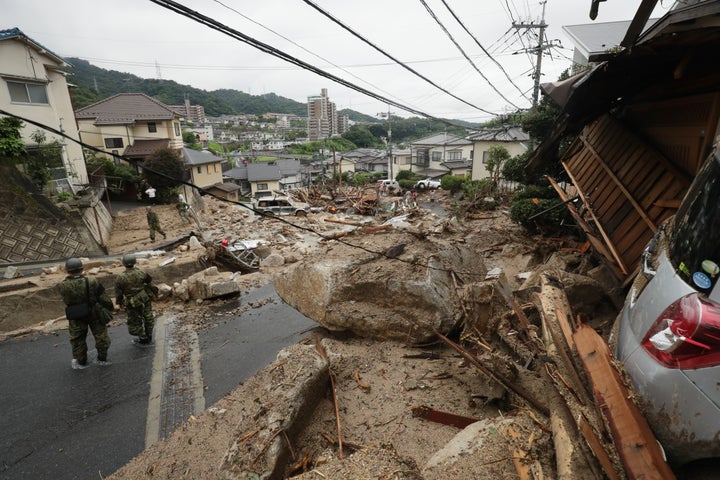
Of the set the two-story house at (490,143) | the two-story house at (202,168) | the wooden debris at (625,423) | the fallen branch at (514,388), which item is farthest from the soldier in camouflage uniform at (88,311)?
the two-story house at (490,143)

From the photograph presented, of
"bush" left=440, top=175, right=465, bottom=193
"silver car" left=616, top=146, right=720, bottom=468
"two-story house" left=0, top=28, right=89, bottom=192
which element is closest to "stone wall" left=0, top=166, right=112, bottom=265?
"two-story house" left=0, top=28, right=89, bottom=192

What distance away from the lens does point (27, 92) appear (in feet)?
49.3

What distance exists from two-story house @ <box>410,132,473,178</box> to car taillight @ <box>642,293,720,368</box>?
39056 millimetres

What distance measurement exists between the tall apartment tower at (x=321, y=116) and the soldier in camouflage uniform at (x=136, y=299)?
95.2 metres

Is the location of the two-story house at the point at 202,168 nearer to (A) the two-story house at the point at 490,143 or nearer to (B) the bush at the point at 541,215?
(A) the two-story house at the point at 490,143

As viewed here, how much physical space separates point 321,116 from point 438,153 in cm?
6843

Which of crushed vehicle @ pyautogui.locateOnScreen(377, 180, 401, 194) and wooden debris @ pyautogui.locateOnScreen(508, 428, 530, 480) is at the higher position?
wooden debris @ pyautogui.locateOnScreen(508, 428, 530, 480)

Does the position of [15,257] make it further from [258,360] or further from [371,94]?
[371,94]

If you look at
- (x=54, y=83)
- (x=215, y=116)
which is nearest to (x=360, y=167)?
(x=54, y=83)

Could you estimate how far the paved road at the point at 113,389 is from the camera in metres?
3.55

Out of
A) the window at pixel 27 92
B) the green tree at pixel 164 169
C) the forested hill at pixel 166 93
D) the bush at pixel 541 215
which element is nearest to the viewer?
the bush at pixel 541 215

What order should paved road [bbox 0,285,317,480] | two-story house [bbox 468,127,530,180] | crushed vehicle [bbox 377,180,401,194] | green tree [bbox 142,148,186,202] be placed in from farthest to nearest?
1. crushed vehicle [bbox 377,180,401,194]
2. two-story house [bbox 468,127,530,180]
3. green tree [bbox 142,148,186,202]
4. paved road [bbox 0,285,317,480]

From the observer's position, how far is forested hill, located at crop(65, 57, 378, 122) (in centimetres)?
4158

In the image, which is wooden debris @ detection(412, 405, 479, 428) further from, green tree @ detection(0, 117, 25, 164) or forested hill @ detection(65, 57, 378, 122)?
forested hill @ detection(65, 57, 378, 122)
